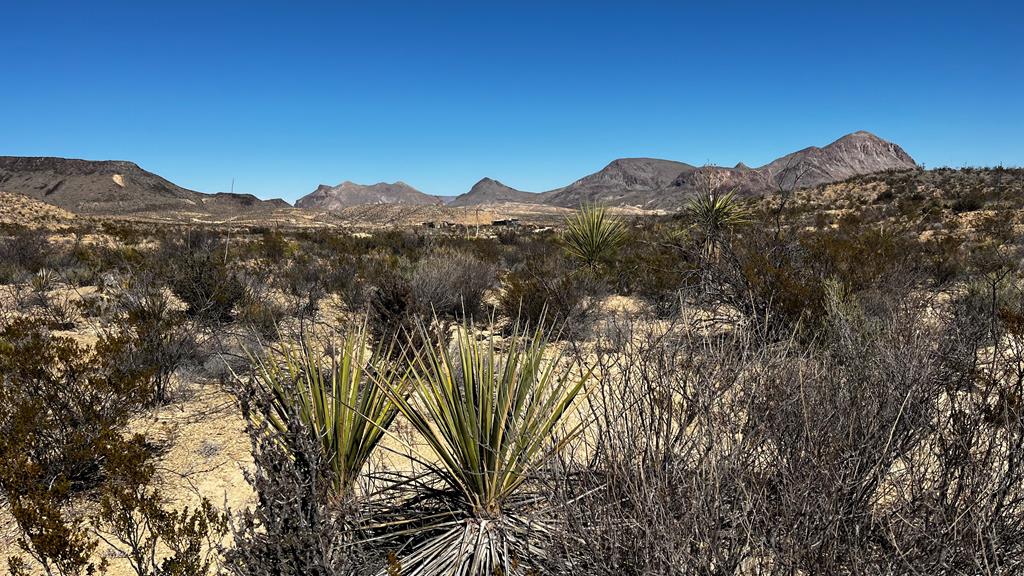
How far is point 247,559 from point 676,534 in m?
1.61

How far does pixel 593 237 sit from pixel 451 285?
3.93 metres

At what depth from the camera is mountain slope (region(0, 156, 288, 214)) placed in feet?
235

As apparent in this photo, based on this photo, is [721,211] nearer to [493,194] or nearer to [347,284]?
[347,284]

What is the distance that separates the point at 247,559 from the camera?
1.95 m

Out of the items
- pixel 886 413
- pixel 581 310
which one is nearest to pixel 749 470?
pixel 886 413

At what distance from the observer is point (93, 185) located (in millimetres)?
76625

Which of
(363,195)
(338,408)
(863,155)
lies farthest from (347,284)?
(363,195)

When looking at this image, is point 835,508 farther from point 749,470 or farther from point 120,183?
point 120,183

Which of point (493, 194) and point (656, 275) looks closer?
point (656, 275)

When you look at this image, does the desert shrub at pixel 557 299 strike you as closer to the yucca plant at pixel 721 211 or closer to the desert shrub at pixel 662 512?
the yucca plant at pixel 721 211

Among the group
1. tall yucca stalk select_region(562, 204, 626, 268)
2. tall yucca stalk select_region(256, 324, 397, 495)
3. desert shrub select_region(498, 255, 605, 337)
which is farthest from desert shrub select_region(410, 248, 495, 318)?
tall yucca stalk select_region(256, 324, 397, 495)

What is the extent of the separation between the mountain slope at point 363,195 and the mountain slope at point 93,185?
88963mm

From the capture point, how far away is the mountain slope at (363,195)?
175000 mm

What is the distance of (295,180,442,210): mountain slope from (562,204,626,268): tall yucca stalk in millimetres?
165158
